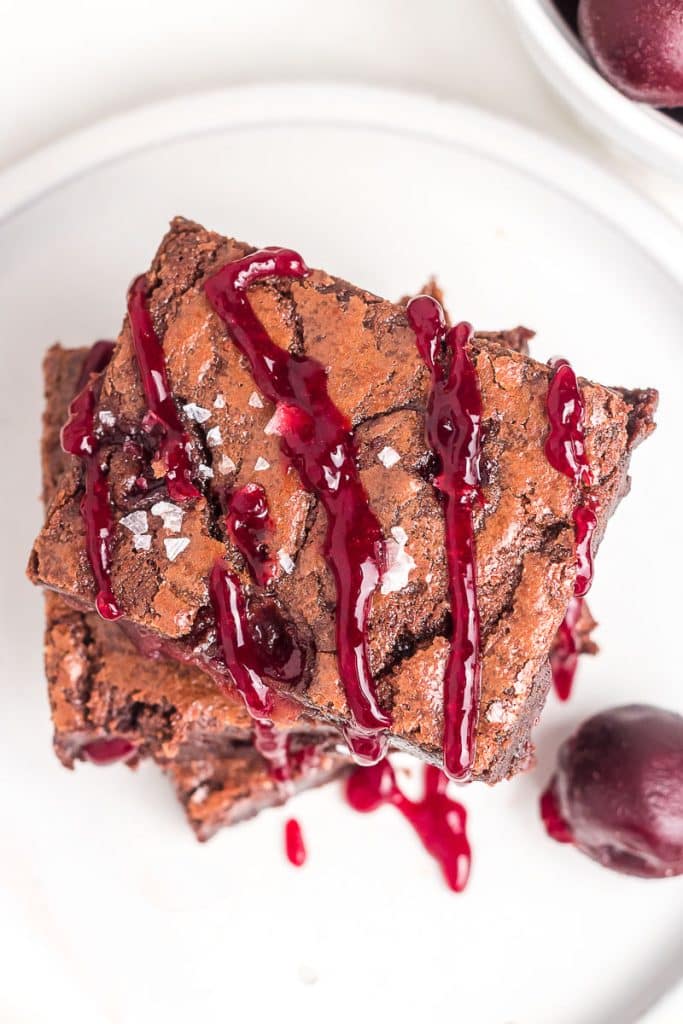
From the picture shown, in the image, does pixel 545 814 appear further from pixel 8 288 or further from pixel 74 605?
pixel 8 288

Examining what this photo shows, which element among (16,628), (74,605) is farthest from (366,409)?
(16,628)

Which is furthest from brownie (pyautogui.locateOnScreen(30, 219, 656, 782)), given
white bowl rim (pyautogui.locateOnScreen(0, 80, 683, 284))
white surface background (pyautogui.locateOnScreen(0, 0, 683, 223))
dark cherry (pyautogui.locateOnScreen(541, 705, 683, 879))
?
white surface background (pyautogui.locateOnScreen(0, 0, 683, 223))

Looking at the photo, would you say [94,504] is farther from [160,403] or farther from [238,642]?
[238,642]

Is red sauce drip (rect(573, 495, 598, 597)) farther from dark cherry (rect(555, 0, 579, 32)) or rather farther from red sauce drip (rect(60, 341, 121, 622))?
dark cherry (rect(555, 0, 579, 32))

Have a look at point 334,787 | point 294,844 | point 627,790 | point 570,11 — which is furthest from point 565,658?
point 570,11

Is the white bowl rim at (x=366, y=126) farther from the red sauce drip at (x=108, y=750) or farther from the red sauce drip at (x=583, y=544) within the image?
the red sauce drip at (x=108, y=750)

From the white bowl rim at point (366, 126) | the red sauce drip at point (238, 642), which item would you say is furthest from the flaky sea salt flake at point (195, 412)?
the white bowl rim at point (366, 126)
